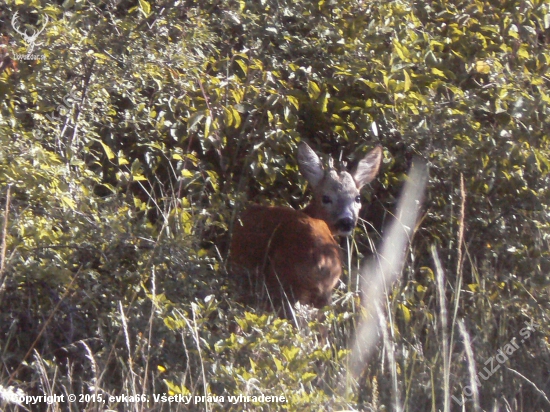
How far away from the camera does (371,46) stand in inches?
261

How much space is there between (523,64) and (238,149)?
2.23m

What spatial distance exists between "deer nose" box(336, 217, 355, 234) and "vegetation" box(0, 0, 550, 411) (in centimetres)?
26

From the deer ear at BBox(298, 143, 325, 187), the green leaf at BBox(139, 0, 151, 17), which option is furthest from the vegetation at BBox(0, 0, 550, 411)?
the deer ear at BBox(298, 143, 325, 187)

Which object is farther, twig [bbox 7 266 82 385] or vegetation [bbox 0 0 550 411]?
vegetation [bbox 0 0 550 411]

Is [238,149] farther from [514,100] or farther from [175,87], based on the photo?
[514,100]

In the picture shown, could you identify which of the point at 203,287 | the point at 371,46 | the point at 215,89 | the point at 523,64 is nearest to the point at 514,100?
the point at 523,64

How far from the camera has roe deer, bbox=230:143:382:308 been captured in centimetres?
610

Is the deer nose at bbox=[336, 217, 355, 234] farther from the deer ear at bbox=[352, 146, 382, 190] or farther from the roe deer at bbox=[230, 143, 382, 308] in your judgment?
the deer ear at bbox=[352, 146, 382, 190]

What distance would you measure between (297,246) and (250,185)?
4.43ft

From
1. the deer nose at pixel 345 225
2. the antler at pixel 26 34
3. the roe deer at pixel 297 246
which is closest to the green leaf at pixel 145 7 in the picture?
the antler at pixel 26 34

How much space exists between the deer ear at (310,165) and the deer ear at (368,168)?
0.30 metres

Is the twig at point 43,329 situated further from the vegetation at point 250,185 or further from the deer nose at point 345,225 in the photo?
the deer nose at point 345,225

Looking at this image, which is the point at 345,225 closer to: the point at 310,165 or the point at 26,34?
the point at 310,165

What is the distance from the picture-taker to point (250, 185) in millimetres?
7414
